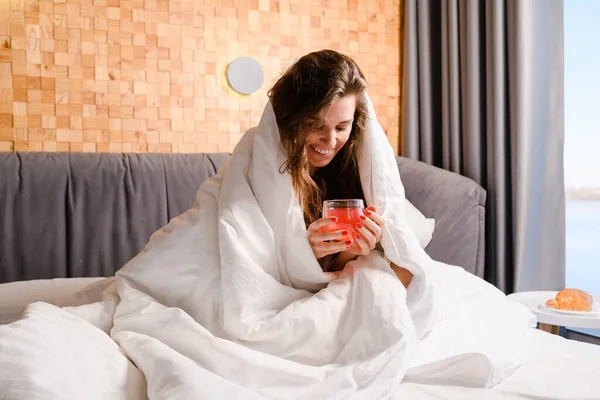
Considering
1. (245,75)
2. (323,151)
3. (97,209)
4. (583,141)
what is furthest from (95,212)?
(583,141)

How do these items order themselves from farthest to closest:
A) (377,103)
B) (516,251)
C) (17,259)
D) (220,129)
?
(377,103) → (220,129) → (516,251) → (17,259)

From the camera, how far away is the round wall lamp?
9.36 ft

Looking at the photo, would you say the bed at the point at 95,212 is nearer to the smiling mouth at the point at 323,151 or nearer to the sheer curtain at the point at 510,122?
the sheer curtain at the point at 510,122

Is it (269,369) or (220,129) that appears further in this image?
(220,129)

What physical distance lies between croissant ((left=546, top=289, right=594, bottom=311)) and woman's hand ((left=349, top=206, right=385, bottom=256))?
0.87 meters

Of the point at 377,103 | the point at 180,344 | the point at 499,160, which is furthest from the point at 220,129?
the point at 180,344

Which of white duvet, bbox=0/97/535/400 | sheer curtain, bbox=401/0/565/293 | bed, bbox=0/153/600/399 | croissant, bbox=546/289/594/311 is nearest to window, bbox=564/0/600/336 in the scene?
sheer curtain, bbox=401/0/565/293

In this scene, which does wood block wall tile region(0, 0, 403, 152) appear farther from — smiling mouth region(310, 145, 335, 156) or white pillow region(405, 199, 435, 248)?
smiling mouth region(310, 145, 335, 156)

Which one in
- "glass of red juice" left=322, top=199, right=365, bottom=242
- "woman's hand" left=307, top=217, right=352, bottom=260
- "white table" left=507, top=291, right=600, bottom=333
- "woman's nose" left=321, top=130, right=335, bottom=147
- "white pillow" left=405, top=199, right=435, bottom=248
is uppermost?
"woman's nose" left=321, top=130, right=335, bottom=147

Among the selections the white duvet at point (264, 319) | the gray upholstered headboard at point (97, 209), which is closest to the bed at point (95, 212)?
the gray upholstered headboard at point (97, 209)

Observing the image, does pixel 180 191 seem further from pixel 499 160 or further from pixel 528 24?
pixel 528 24

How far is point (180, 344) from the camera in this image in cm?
129

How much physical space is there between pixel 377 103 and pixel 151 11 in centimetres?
124

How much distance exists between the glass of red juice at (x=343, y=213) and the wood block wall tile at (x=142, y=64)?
1.43 meters
